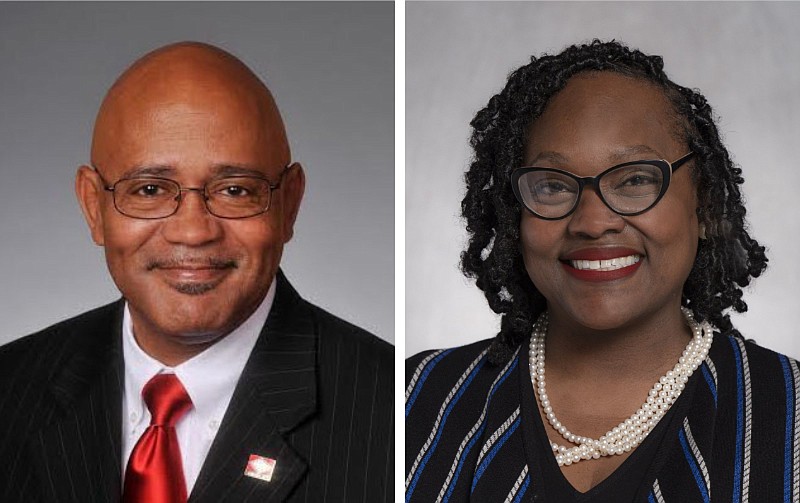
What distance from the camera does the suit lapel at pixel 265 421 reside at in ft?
7.95

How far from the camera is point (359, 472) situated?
2529 mm

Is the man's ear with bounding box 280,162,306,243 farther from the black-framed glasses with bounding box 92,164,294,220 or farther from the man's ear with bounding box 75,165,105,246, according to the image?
the man's ear with bounding box 75,165,105,246

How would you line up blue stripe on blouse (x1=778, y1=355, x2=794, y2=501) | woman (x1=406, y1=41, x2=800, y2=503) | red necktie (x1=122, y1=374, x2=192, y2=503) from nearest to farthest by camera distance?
blue stripe on blouse (x1=778, y1=355, x2=794, y2=501) → woman (x1=406, y1=41, x2=800, y2=503) → red necktie (x1=122, y1=374, x2=192, y2=503)

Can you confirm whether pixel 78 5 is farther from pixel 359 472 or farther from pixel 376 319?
pixel 359 472

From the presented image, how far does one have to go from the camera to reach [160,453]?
2.45 m

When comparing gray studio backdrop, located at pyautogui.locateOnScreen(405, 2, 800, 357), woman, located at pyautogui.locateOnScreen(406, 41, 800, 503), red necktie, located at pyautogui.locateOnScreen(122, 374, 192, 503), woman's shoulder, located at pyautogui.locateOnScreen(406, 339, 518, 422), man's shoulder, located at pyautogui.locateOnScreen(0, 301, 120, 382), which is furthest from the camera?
gray studio backdrop, located at pyautogui.locateOnScreen(405, 2, 800, 357)

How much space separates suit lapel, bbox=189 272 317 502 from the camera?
7.95 feet

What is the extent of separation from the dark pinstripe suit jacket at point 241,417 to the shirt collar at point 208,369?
0.02m

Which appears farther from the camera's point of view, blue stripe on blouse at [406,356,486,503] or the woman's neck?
blue stripe on blouse at [406,356,486,503]

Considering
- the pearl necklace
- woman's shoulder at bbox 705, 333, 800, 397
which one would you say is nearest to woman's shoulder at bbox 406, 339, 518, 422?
the pearl necklace

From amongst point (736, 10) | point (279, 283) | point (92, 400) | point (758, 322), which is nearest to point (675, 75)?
point (736, 10)

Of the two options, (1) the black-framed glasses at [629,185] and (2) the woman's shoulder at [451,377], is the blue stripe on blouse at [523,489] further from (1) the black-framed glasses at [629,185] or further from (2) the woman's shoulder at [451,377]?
(1) the black-framed glasses at [629,185]

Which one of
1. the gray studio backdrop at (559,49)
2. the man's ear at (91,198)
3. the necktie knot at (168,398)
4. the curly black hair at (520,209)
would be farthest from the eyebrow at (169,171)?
the gray studio backdrop at (559,49)

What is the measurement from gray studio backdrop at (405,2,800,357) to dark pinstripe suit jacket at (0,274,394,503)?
21.3 inches
